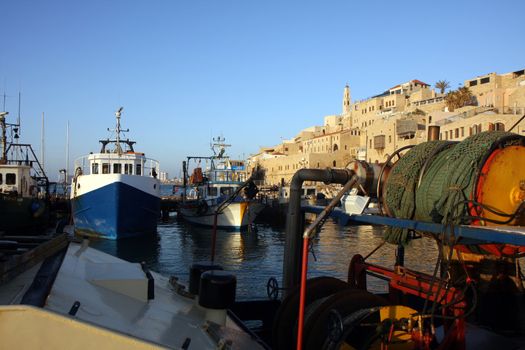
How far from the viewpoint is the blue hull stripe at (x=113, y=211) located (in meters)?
32.4

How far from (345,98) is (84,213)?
425ft

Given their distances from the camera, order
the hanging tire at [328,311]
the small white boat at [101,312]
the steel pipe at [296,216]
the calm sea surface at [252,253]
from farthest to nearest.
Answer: the calm sea surface at [252,253]
the steel pipe at [296,216]
the hanging tire at [328,311]
the small white boat at [101,312]

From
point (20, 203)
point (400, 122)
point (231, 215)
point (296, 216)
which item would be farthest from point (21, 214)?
point (400, 122)

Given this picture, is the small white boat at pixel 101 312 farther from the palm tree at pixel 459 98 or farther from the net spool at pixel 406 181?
the palm tree at pixel 459 98

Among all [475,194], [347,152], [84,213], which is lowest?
[84,213]

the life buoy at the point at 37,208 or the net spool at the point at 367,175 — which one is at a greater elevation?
the net spool at the point at 367,175

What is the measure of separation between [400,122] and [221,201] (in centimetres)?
4196

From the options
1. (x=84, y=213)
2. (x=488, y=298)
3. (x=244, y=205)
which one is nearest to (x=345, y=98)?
(x=244, y=205)

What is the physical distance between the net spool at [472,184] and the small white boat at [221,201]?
29.9 meters

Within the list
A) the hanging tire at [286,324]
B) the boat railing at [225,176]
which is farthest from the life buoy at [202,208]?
the hanging tire at [286,324]

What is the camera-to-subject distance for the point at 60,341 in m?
3.02

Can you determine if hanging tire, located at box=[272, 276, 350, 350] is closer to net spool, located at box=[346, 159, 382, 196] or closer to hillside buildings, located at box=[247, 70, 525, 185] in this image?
net spool, located at box=[346, 159, 382, 196]

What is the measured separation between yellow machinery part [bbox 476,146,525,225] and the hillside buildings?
42.3m

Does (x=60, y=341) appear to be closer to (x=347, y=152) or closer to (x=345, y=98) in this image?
(x=347, y=152)
